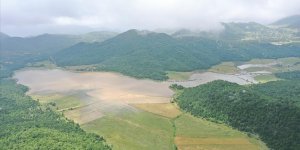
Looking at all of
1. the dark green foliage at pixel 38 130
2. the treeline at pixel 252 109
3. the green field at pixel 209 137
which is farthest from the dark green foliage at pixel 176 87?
the dark green foliage at pixel 38 130

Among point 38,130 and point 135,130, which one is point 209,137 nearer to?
point 135,130

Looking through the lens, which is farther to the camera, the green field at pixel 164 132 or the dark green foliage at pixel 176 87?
the dark green foliage at pixel 176 87

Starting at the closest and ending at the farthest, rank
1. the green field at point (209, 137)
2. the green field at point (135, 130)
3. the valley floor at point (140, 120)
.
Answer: the green field at point (209, 137)
the green field at point (135, 130)
the valley floor at point (140, 120)

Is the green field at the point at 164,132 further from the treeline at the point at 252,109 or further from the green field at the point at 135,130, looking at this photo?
the treeline at the point at 252,109

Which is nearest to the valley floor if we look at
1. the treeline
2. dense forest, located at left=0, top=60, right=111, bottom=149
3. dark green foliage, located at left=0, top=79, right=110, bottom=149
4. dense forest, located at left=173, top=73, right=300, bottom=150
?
the treeline

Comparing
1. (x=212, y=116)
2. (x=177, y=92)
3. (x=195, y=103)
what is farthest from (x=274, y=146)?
(x=177, y=92)

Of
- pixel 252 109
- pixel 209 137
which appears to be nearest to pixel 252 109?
pixel 252 109
